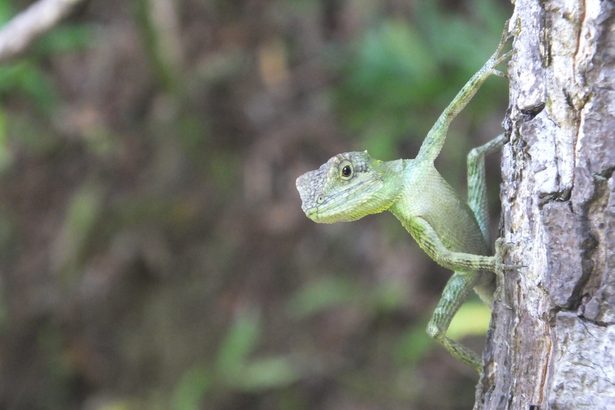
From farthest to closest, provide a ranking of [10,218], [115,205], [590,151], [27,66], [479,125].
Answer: [10,218]
[115,205]
[479,125]
[27,66]
[590,151]

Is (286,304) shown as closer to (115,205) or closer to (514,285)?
(115,205)

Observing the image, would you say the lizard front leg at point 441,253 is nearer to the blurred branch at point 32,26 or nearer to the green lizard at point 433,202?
the green lizard at point 433,202

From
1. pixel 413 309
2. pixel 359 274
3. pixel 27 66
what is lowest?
pixel 413 309

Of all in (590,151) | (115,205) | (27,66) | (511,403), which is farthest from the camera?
(115,205)

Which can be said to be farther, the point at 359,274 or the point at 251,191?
the point at 251,191

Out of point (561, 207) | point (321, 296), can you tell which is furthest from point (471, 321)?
point (561, 207)

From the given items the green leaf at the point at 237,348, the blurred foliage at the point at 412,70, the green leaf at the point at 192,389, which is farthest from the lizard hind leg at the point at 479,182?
the green leaf at the point at 192,389

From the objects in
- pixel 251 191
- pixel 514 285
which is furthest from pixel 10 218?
pixel 514 285
